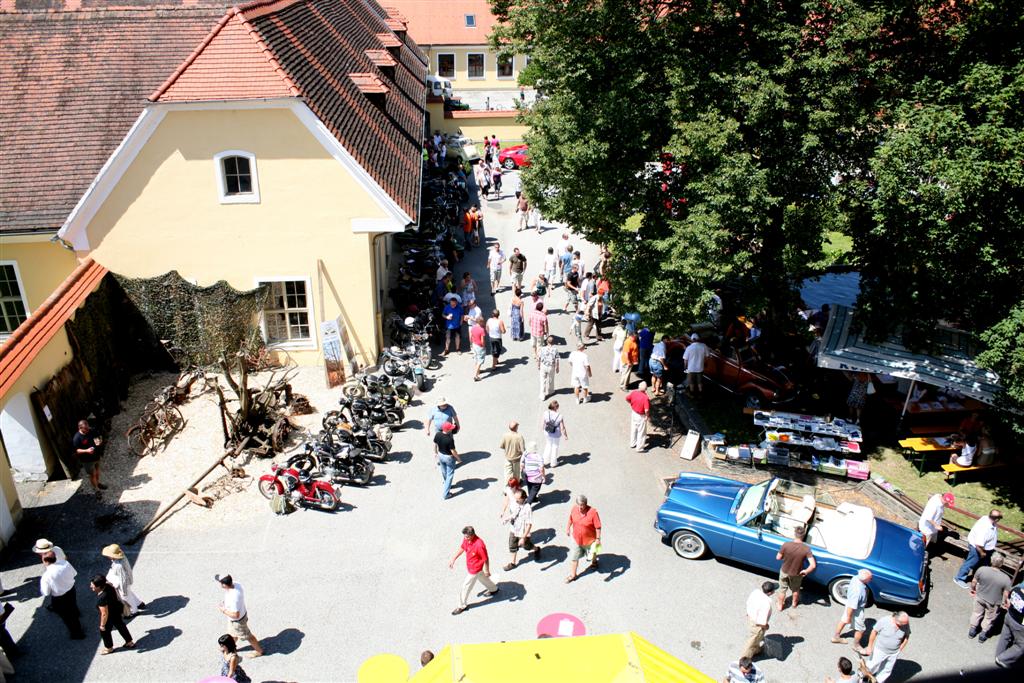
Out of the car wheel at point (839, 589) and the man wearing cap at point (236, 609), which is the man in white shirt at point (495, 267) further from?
the man wearing cap at point (236, 609)

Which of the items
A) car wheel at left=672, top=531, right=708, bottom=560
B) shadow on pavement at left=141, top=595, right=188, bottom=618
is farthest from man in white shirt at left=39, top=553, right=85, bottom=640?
car wheel at left=672, top=531, right=708, bottom=560

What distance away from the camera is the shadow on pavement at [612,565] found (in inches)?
534

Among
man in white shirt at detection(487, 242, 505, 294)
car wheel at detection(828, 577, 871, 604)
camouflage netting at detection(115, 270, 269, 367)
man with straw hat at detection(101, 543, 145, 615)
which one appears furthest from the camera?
man in white shirt at detection(487, 242, 505, 294)

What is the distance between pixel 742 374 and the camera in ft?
62.1

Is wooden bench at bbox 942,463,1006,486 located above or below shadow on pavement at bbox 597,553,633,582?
above

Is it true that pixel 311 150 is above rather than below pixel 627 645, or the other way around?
above

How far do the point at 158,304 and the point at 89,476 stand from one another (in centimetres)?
535

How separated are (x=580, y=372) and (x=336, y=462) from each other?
235 inches

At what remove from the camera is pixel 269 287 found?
19734 mm

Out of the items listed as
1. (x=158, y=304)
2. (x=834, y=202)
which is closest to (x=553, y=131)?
(x=834, y=202)

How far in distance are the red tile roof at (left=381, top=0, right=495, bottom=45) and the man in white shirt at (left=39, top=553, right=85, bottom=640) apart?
4395cm

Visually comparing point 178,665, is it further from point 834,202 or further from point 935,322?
point 935,322

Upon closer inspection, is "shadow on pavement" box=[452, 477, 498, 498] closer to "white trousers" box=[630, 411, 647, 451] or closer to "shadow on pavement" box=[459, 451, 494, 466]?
"shadow on pavement" box=[459, 451, 494, 466]

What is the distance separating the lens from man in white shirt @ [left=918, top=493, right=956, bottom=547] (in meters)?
13.8
